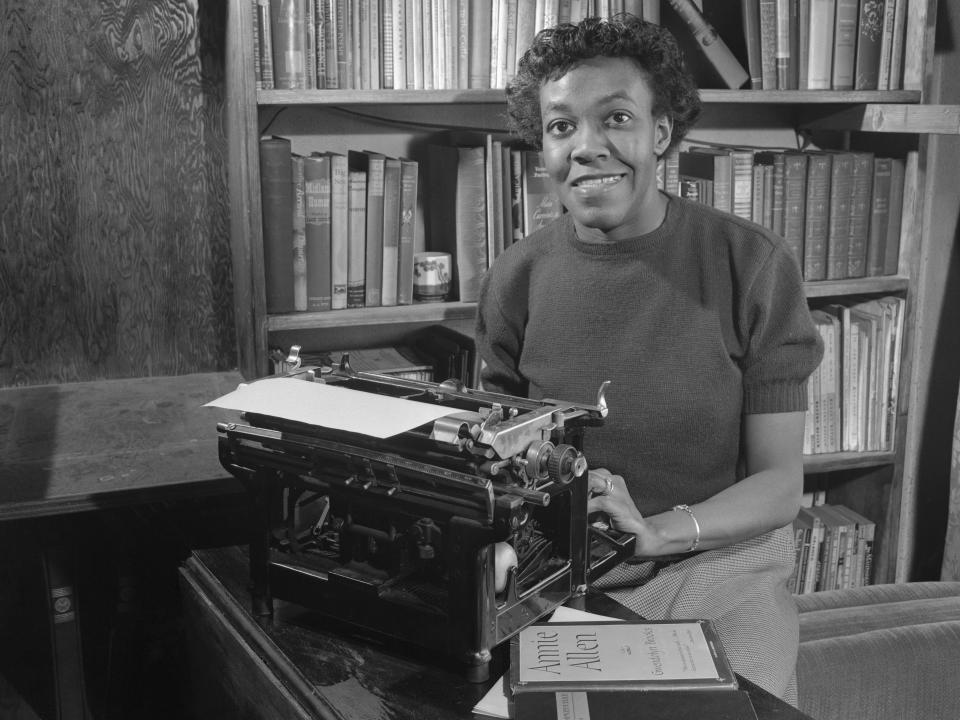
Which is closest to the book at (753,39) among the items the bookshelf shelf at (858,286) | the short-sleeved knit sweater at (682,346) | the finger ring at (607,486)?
the bookshelf shelf at (858,286)

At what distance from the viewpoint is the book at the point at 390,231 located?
2.16 metres

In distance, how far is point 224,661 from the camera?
4.42 feet

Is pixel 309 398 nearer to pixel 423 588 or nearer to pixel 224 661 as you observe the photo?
pixel 423 588

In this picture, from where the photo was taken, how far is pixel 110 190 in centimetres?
221

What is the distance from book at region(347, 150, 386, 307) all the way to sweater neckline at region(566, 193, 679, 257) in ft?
1.84

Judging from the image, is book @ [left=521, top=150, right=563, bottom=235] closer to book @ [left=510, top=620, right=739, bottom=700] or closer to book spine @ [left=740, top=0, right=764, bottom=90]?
book spine @ [left=740, top=0, right=764, bottom=90]

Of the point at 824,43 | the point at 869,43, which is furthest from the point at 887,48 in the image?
the point at 824,43

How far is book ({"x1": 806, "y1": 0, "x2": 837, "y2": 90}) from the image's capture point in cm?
227

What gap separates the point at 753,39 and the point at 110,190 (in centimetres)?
139

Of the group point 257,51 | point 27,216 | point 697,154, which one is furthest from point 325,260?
point 697,154

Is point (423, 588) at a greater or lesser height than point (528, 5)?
lesser

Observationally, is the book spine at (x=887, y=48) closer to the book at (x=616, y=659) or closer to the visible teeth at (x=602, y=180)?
the visible teeth at (x=602, y=180)

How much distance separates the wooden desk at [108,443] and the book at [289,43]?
2.10 feet

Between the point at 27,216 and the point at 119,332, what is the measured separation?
298mm
